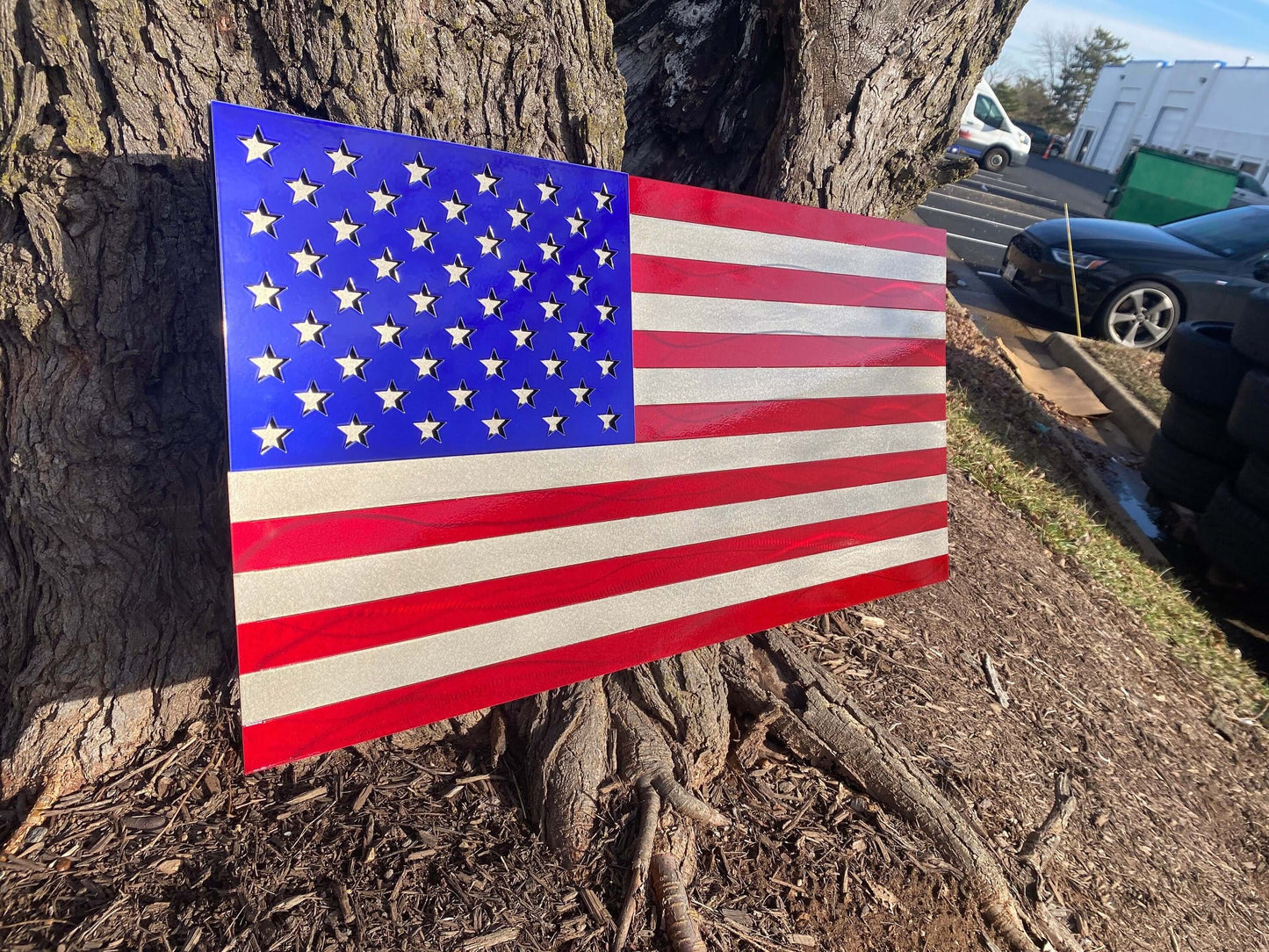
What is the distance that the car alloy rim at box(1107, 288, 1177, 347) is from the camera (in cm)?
798

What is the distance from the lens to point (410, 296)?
1.57 m

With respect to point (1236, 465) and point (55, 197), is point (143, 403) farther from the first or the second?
point (1236, 465)

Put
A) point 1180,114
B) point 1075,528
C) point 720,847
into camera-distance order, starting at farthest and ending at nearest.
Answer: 1. point 1180,114
2. point 1075,528
3. point 720,847

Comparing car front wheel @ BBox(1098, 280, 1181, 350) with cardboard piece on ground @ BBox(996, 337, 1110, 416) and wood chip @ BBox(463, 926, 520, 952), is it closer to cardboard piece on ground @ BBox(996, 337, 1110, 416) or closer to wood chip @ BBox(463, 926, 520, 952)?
cardboard piece on ground @ BBox(996, 337, 1110, 416)

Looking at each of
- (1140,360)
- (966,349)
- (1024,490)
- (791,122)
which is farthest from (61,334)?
(1140,360)

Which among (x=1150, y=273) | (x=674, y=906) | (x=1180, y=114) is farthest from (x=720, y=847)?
(x=1180, y=114)

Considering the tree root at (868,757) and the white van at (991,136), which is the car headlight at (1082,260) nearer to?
the tree root at (868,757)

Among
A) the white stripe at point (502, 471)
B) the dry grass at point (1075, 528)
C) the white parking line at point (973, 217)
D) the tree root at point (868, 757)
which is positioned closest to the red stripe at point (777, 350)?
the white stripe at point (502, 471)

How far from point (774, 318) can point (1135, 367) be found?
690 centimetres

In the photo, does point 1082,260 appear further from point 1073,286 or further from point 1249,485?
point 1249,485

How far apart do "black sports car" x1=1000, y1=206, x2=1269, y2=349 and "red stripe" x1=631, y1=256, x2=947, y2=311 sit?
668cm

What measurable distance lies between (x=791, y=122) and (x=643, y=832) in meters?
2.18

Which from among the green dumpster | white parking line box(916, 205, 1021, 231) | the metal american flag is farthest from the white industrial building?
the metal american flag

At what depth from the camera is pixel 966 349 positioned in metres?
6.45
